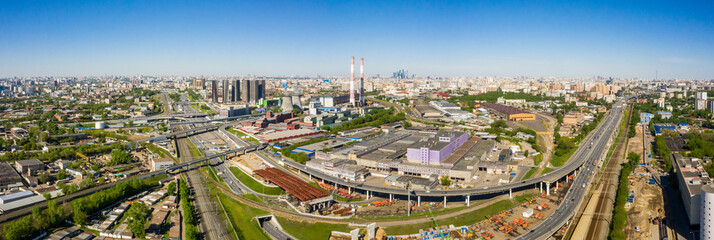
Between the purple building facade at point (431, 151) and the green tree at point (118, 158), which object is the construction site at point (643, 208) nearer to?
the purple building facade at point (431, 151)

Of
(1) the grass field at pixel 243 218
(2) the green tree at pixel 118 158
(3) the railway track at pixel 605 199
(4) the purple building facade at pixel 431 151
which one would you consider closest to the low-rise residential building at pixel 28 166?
(2) the green tree at pixel 118 158

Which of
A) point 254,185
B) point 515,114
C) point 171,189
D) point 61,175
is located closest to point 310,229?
point 254,185

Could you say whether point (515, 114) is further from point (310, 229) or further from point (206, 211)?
point (206, 211)

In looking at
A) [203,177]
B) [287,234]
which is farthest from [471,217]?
[203,177]

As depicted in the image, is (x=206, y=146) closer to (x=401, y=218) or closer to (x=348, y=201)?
(x=348, y=201)

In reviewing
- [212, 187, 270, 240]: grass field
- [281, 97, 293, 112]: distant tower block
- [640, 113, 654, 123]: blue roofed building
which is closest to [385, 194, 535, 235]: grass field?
[212, 187, 270, 240]: grass field

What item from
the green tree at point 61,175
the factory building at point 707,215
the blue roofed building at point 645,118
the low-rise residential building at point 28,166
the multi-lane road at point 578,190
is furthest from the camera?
the blue roofed building at point 645,118
